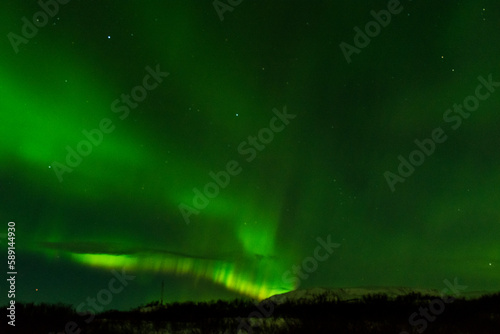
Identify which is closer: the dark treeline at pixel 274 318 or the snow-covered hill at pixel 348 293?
the dark treeline at pixel 274 318

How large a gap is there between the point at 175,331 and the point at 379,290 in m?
11.0

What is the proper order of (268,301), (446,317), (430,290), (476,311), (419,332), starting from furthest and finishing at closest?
Answer: (430,290) → (268,301) → (476,311) → (446,317) → (419,332)

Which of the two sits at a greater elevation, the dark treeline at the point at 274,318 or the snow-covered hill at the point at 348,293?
the dark treeline at the point at 274,318

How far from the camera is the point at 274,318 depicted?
10.2 m

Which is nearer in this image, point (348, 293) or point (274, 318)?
point (274, 318)

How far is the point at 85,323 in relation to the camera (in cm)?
962

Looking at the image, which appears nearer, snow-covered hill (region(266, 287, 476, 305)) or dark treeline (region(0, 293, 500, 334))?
dark treeline (region(0, 293, 500, 334))

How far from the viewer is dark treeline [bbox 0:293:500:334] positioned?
9.01 meters

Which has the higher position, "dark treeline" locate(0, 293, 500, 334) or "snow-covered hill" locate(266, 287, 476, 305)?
"dark treeline" locate(0, 293, 500, 334)

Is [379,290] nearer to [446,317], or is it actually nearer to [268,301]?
[268,301]

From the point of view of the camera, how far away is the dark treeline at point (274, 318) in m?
9.01

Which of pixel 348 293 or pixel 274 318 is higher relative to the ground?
pixel 274 318

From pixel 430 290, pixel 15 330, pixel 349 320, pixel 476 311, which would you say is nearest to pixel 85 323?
pixel 15 330

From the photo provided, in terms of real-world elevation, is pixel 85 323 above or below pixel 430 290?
above
